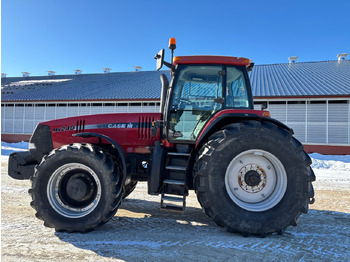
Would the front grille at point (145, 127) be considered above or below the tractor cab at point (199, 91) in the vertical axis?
below

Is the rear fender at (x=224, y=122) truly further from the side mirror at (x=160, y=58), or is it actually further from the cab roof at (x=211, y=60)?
the side mirror at (x=160, y=58)

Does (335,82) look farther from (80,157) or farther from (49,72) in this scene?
(49,72)

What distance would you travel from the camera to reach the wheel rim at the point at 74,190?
3.72 metres

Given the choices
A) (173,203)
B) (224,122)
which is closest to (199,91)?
(224,122)

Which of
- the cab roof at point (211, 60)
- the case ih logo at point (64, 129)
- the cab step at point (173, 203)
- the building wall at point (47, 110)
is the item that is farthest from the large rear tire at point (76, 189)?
the building wall at point (47, 110)

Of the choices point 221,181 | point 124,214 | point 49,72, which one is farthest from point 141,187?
point 49,72

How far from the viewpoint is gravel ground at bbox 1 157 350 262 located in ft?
9.46

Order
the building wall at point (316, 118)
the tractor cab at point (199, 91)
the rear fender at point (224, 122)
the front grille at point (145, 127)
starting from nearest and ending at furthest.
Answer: the rear fender at point (224, 122), the tractor cab at point (199, 91), the front grille at point (145, 127), the building wall at point (316, 118)

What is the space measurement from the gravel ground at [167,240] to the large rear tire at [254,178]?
10.2 inches

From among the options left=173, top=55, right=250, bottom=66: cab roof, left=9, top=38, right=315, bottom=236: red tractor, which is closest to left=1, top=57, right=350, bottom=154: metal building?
left=173, top=55, right=250, bottom=66: cab roof

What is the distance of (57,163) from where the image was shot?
3.77 metres

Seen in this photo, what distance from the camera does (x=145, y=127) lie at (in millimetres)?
4461

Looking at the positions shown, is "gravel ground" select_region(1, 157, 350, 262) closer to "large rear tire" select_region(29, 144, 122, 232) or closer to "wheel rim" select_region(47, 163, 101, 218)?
"large rear tire" select_region(29, 144, 122, 232)

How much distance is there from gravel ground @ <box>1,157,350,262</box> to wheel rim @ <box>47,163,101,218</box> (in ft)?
1.12
